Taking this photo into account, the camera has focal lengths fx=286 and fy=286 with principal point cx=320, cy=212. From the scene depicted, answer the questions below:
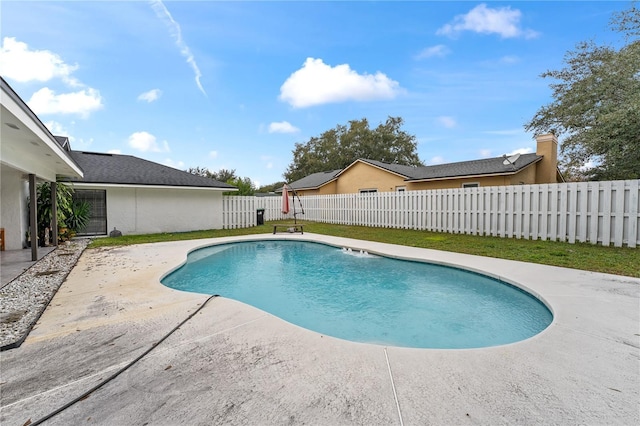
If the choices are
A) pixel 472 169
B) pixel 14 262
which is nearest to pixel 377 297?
pixel 14 262

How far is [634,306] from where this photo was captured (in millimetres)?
3771

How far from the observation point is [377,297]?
5480 mm

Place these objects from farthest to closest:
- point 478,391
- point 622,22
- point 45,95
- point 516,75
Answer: point 516,75 < point 622,22 < point 45,95 < point 478,391

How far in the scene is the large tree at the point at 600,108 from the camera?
10922 mm

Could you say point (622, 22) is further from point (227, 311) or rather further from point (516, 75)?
point (227, 311)

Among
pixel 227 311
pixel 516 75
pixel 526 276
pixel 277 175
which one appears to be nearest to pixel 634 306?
pixel 526 276

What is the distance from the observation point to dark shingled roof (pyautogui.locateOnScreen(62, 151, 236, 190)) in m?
12.4

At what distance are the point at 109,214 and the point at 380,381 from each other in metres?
14.4

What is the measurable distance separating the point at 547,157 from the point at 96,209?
22.5m

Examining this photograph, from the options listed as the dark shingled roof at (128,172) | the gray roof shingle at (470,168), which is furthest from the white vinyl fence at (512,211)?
the gray roof shingle at (470,168)

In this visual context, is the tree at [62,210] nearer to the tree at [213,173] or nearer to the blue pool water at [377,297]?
the blue pool water at [377,297]

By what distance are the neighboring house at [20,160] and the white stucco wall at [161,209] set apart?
3.35 metres

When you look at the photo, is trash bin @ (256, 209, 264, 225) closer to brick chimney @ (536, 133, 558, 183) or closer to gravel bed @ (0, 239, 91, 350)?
gravel bed @ (0, 239, 91, 350)

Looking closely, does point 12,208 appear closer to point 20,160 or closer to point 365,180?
point 20,160
